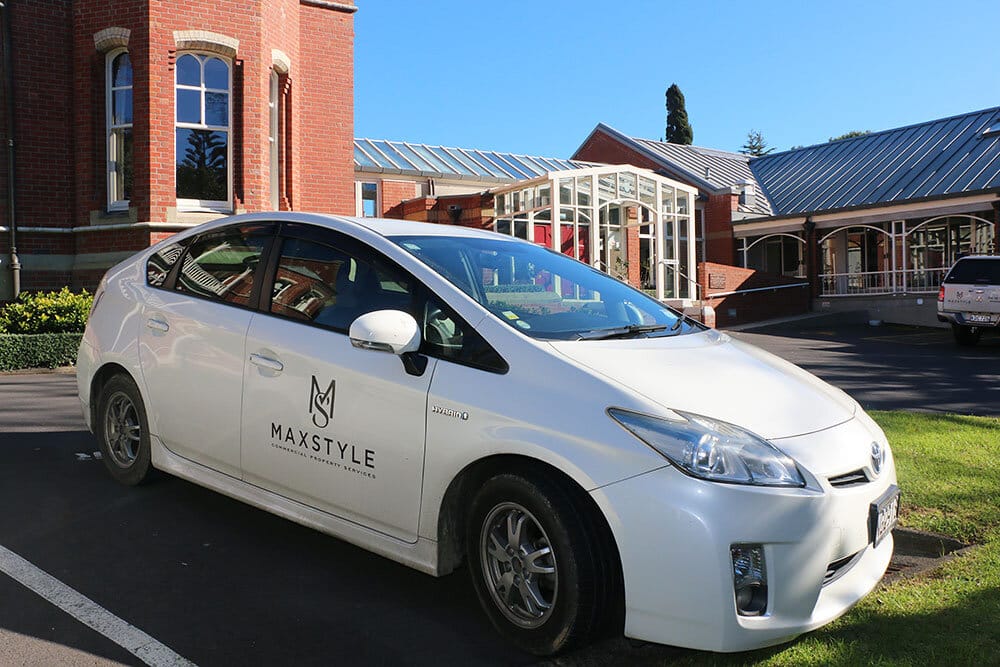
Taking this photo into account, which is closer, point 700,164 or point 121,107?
point 121,107

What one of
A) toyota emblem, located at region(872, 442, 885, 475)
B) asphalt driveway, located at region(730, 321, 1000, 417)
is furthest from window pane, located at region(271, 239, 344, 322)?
asphalt driveway, located at region(730, 321, 1000, 417)

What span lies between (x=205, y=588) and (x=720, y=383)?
2393 millimetres

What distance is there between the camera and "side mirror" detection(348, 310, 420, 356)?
3.43 metres

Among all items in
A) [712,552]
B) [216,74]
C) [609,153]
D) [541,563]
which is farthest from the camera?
[609,153]

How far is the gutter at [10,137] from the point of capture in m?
14.5

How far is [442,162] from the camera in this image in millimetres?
30203

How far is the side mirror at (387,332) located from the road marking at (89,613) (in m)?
1.35

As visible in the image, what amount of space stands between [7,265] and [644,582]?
49.4ft

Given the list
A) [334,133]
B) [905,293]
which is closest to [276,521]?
[334,133]

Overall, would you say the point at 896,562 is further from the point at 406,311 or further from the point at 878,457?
the point at 406,311

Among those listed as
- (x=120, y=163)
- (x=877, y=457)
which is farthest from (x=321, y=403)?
(x=120, y=163)

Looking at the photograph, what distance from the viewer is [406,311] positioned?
372cm

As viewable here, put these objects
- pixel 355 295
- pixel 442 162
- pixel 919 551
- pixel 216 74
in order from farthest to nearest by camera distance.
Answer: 1. pixel 442 162
2. pixel 216 74
3. pixel 919 551
4. pixel 355 295

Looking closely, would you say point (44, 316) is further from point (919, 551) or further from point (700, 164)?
point (700, 164)
